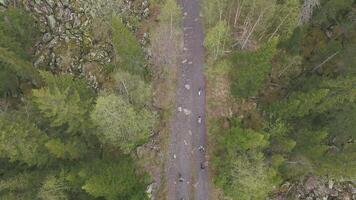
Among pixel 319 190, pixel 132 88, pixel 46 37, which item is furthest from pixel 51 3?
pixel 319 190

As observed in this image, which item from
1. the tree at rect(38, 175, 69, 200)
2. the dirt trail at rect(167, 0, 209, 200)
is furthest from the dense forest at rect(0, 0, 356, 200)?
the dirt trail at rect(167, 0, 209, 200)

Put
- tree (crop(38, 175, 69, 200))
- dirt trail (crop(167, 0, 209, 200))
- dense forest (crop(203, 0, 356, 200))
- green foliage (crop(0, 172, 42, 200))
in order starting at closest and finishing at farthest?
tree (crop(38, 175, 69, 200)) → green foliage (crop(0, 172, 42, 200)) → dense forest (crop(203, 0, 356, 200)) → dirt trail (crop(167, 0, 209, 200))

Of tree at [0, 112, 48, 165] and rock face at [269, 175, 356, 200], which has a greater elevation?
tree at [0, 112, 48, 165]

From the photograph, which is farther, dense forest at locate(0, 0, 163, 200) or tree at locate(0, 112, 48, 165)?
dense forest at locate(0, 0, 163, 200)

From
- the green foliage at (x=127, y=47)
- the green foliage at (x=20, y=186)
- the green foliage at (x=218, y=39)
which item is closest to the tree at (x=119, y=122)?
the green foliage at (x=127, y=47)

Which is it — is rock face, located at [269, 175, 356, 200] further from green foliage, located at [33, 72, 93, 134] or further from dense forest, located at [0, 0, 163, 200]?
green foliage, located at [33, 72, 93, 134]

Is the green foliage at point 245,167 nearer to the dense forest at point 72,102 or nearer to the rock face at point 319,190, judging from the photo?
the dense forest at point 72,102
